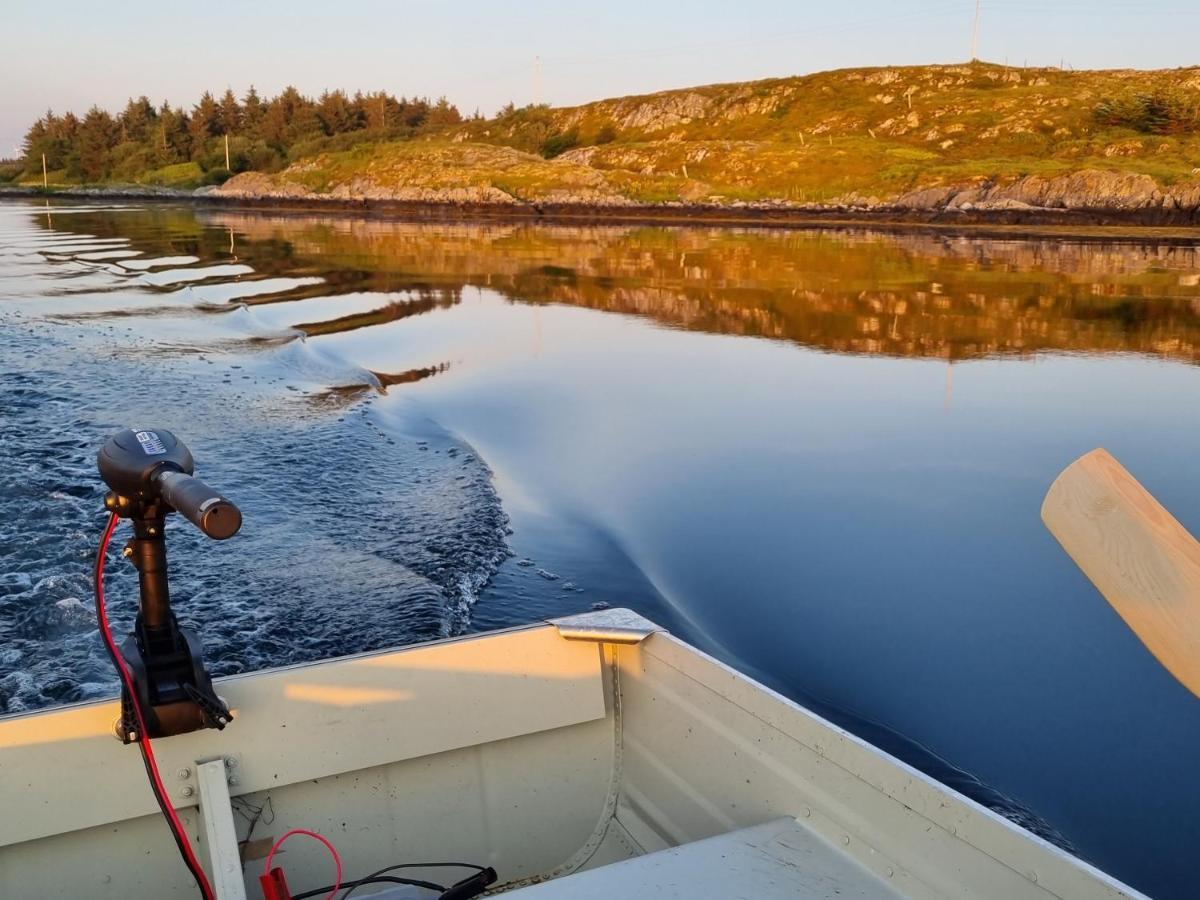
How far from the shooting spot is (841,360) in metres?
A: 15.4

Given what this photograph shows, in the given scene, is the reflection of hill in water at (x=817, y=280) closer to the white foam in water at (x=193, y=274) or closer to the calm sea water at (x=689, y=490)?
the calm sea water at (x=689, y=490)

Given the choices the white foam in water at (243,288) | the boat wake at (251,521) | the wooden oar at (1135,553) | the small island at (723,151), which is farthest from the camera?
the small island at (723,151)

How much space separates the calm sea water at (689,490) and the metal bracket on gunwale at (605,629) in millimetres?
1838

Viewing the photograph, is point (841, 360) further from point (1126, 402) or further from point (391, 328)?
point (391, 328)

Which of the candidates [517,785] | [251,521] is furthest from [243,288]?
[517,785]

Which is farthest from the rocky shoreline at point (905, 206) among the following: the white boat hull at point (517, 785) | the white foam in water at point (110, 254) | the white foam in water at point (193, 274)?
the white boat hull at point (517, 785)

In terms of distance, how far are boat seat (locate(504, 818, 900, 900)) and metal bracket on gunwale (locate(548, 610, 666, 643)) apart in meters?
0.82

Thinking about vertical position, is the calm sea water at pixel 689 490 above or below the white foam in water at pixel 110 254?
below

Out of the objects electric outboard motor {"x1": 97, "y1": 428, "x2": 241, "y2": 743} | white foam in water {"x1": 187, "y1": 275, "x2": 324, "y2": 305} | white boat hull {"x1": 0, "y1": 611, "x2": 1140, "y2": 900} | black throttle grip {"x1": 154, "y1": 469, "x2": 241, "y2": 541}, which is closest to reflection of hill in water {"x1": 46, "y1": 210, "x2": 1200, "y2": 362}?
white foam in water {"x1": 187, "y1": 275, "x2": 324, "y2": 305}

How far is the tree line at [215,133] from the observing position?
10881 centimetres

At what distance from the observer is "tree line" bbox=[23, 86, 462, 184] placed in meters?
109

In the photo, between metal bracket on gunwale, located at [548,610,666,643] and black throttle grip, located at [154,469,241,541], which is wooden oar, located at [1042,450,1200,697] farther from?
black throttle grip, located at [154,469,241,541]

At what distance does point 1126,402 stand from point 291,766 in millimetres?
11764

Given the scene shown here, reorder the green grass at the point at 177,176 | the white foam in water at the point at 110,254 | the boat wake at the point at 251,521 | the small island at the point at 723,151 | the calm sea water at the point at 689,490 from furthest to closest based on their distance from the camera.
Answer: the green grass at the point at 177,176, the small island at the point at 723,151, the white foam in water at the point at 110,254, the boat wake at the point at 251,521, the calm sea water at the point at 689,490
